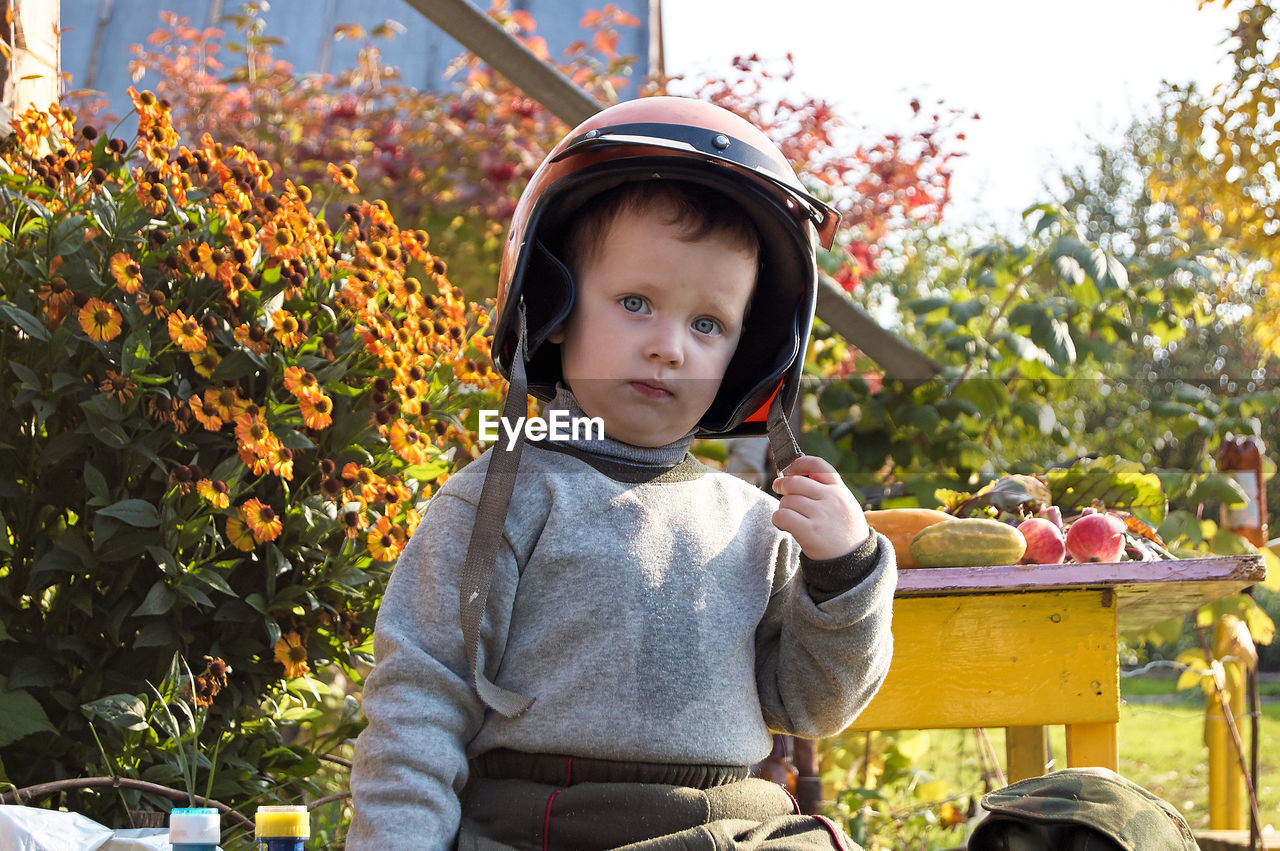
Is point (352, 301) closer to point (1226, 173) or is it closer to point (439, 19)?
point (439, 19)

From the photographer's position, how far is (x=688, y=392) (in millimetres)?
1536

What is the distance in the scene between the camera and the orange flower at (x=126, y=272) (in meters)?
2.05

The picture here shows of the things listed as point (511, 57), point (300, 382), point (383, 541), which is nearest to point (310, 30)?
point (511, 57)

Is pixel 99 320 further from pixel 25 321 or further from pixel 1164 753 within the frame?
pixel 1164 753

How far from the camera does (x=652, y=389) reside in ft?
5.02

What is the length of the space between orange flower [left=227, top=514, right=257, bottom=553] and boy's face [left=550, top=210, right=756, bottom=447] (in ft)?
2.67

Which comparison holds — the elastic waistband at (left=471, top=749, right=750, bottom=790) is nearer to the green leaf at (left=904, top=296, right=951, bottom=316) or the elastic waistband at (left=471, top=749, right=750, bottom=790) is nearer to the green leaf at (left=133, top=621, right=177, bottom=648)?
the green leaf at (left=133, top=621, right=177, bottom=648)

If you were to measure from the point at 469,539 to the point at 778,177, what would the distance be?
1.96ft

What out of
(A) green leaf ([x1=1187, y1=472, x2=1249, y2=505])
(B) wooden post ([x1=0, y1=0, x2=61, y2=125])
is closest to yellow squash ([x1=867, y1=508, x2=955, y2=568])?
(A) green leaf ([x1=1187, y1=472, x2=1249, y2=505])

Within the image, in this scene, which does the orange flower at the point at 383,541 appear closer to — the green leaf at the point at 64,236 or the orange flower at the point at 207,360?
the orange flower at the point at 207,360

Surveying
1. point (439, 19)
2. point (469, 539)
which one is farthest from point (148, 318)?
point (439, 19)

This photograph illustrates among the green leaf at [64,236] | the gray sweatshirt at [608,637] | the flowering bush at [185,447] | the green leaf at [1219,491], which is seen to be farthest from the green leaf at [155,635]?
the green leaf at [1219,491]

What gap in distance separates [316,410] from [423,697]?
89 cm

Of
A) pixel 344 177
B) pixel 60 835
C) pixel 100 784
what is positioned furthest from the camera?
pixel 344 177
